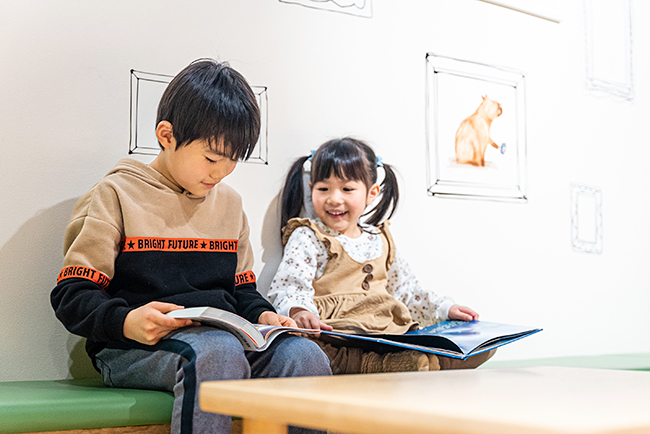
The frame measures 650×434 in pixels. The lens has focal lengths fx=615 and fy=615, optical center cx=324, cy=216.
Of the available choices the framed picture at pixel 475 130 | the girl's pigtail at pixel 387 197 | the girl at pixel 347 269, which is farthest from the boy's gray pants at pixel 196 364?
the framed picture at pixel 475 130

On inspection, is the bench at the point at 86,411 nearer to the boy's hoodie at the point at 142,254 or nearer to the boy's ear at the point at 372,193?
the boy's hoodie at the point at 142,254

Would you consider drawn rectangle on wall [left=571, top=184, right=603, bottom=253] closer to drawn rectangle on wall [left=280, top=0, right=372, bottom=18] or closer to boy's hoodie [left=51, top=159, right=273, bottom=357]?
drawn rectangle on wall [left=280, top=0, right=372, bottom=18]

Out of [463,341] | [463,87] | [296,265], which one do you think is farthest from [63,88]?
[463,87]

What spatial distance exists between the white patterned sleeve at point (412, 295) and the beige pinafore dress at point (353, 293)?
0.08m

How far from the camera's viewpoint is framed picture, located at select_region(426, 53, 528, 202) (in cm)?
173

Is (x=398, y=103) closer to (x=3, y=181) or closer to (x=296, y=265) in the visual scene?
(x=296, y=265)

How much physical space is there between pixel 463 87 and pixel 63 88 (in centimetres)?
108

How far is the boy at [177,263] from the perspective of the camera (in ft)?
3.06

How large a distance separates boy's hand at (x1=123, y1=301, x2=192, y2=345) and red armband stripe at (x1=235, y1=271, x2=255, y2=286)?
304mm

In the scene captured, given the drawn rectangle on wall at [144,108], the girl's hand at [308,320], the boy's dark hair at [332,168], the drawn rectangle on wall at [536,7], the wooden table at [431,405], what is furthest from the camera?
the drawn rectangle on wall at [536,7]

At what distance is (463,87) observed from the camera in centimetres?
178

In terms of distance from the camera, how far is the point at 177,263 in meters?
1.12

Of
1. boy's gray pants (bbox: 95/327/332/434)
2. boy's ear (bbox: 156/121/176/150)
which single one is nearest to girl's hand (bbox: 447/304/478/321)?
boy's gray pants (bbox: 95/327/332/434)

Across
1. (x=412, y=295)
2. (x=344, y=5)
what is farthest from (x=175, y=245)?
(x=344, y=5)
